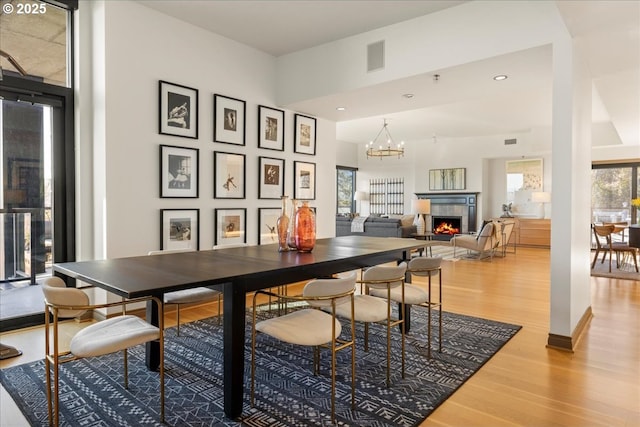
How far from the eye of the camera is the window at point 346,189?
13344 mm

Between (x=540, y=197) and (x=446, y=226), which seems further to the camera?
(x=446, y=226)

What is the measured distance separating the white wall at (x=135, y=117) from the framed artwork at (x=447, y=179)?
28.8 feet

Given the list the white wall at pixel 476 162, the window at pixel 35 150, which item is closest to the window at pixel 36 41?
the window at pixel 35 150

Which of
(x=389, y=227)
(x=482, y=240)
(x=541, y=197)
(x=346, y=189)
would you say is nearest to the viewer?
(x=482, y=240)

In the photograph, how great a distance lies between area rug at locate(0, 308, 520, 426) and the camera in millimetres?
2105

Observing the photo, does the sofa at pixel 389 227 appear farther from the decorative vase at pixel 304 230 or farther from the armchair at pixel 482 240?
the decorative vase at pixel 304 230

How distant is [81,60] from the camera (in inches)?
149

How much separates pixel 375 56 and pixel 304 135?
172 cm

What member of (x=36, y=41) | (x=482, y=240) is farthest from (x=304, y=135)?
(x=482, y=240)

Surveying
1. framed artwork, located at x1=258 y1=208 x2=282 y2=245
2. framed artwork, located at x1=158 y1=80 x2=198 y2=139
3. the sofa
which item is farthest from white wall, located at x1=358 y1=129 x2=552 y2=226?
framed artwork, located at x1=158 y1=80 x2=198 y2=139

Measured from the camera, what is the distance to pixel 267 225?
517cm

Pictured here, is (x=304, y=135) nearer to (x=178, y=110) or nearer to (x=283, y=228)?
(x=178, y=110)

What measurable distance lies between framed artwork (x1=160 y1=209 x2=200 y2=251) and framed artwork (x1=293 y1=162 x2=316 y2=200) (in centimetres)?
158

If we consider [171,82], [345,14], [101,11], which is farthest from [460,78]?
[101,11]
